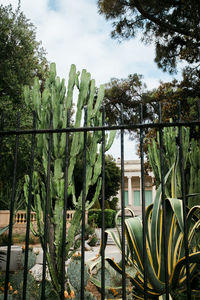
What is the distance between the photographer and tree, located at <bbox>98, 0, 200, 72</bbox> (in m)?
8.23

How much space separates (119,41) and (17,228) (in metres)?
10.7

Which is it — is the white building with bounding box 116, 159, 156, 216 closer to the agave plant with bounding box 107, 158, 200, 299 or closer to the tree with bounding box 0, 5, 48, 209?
the tree with bounding box 0, 5, 48, 209

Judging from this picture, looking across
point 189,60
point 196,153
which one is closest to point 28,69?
point 189,60

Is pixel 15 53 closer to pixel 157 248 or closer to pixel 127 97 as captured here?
pixel 127 97

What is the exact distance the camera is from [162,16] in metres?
8.85

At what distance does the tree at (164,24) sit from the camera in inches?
324

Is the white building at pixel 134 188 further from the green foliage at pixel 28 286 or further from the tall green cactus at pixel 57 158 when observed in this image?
the green foliage at pixel 28 286

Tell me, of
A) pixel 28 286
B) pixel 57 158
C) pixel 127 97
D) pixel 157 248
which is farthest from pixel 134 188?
pixel 157 248

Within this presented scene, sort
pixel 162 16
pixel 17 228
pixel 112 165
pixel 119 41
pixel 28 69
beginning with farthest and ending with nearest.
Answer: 1. pixel 112 165
2. pixel 17 228
3. pixel 28 69
4. pixel 119 41
5. pixel 162 16

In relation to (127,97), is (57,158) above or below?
below

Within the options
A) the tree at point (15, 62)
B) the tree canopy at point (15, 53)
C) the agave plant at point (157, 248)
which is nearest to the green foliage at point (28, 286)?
the agave plant at point (157, 248)

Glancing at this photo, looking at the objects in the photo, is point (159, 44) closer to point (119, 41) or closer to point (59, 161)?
point (119, 41)

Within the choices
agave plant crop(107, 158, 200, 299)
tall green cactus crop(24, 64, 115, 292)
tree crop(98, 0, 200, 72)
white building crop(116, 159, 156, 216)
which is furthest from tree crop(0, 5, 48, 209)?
white building crop(116, 159, 156, 216)

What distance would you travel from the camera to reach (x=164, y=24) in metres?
8.35
